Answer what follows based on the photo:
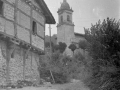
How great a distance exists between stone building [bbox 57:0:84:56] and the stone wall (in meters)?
30.7

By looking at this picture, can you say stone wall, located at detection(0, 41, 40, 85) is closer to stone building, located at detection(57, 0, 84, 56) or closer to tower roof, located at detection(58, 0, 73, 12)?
stone building, located at detection(57, 0, 84, 56)

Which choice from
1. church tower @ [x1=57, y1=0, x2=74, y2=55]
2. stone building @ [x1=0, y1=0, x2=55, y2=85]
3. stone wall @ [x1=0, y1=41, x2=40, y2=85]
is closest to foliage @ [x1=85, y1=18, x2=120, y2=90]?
stone building @ [x1=0, y1=0, x2=55, y2=85]

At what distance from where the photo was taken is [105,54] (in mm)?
12492

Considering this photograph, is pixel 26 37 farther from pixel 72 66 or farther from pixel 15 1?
pixel 72 66

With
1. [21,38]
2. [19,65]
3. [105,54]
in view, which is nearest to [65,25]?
[21,38]

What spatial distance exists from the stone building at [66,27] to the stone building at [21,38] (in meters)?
30.1

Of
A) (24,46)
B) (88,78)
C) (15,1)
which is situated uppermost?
(15,1)

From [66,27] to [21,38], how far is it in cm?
3476

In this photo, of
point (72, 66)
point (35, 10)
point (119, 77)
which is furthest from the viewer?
point (72, 66)

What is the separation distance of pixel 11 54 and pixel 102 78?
249 inches

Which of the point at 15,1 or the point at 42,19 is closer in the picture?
the point at 15,1

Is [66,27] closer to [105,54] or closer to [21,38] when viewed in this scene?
[21,38]

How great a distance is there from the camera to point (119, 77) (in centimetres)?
1176

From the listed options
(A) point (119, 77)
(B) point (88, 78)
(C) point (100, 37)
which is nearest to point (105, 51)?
(C) point (100, 37)
